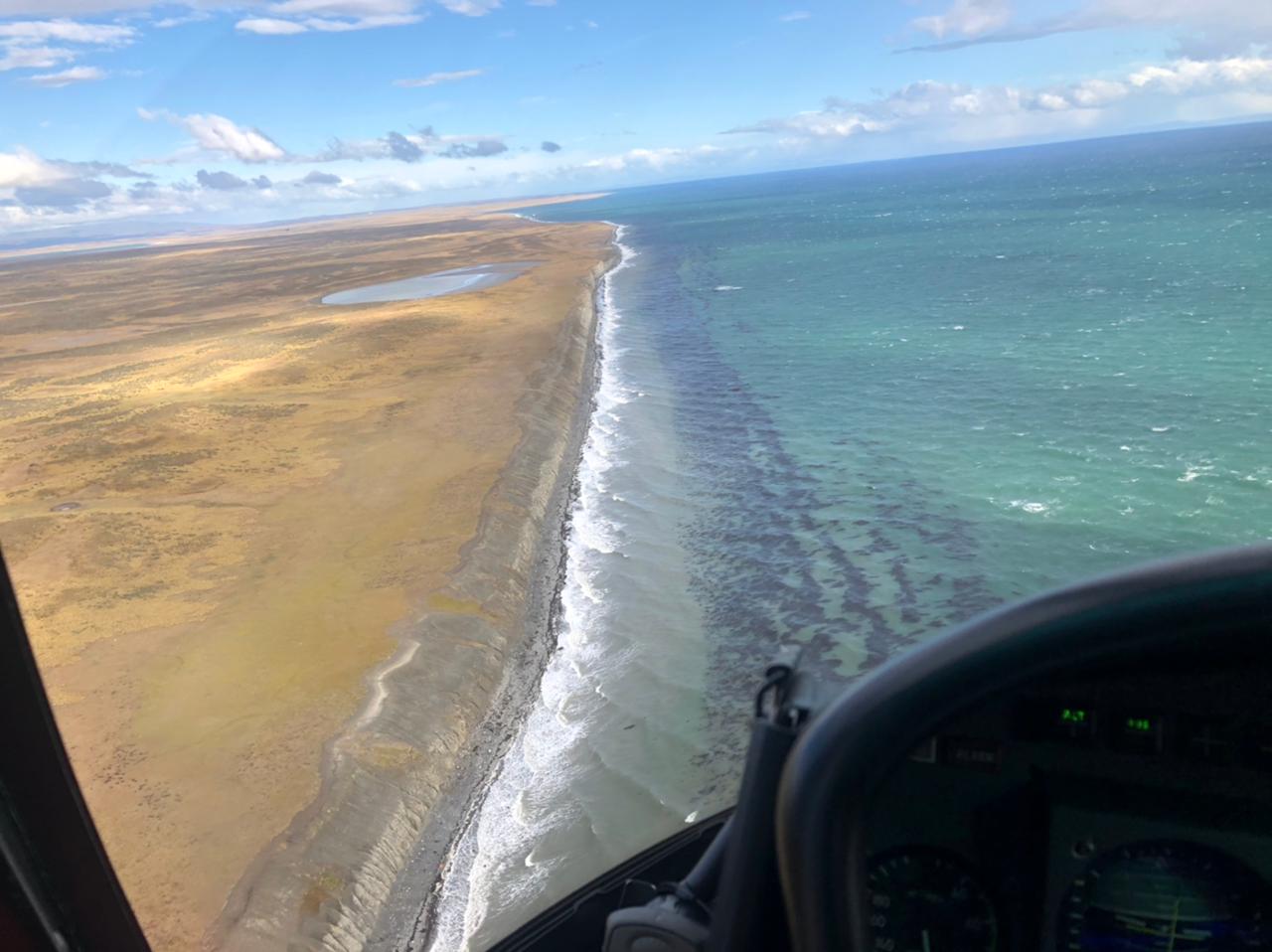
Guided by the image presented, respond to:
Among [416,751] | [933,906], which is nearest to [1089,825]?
[933,906]

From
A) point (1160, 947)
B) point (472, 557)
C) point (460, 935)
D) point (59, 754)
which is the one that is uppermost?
point (59, 754)

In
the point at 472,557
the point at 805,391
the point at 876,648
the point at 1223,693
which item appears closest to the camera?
the point at 1223,693

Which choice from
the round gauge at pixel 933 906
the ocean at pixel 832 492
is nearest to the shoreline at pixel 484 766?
the ocean at pixel 832 492

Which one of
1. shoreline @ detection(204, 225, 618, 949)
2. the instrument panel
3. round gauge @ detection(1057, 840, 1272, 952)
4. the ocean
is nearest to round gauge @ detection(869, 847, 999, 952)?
the instrument panel

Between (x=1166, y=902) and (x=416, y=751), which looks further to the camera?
(x=416, y=751)

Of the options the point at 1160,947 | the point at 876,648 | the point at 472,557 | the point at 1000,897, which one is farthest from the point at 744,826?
the point at 472,557

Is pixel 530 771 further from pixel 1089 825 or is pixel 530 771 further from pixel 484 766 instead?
pixel 1089 825

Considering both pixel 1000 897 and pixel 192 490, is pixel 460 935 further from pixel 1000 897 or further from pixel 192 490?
pixel 192 490

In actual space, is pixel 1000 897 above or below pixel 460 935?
above
